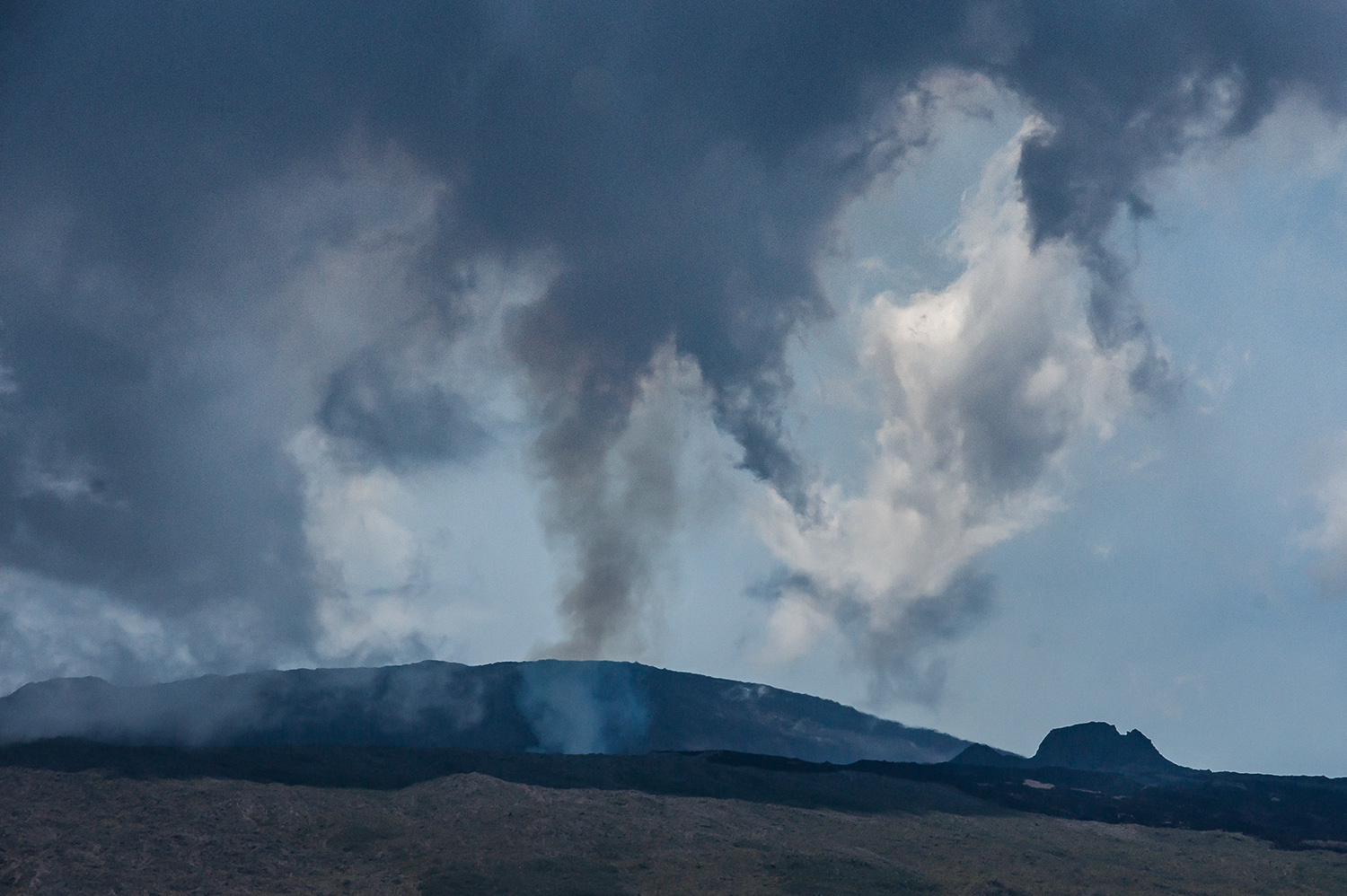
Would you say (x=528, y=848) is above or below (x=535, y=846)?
below

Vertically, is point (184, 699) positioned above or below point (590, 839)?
above

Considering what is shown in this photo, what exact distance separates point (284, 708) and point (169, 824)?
3733 inches

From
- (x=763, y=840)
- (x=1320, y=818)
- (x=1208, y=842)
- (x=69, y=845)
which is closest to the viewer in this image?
(x=69, y=845)

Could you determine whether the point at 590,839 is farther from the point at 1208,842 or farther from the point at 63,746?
the point at 1208,842

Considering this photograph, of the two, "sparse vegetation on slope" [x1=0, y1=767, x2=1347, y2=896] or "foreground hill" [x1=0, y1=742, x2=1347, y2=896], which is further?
"foreground hill" [x1=0, y1=742, x2=1347, y2=896]

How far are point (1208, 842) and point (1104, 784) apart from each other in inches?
2300

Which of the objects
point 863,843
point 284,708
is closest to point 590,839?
point 863,843

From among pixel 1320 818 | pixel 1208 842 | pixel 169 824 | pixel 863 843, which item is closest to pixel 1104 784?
pixel 1320 818

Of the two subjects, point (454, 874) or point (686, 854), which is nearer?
point (454, 874)

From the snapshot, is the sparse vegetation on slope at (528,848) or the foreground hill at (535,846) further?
the foreground hill at (535,846)

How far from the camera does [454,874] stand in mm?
97062

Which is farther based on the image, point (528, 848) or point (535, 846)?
point (535, 846)

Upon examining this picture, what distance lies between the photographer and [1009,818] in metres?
140

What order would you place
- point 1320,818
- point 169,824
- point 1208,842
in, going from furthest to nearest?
point 1320,818 → point 1208,842 → point 169,824
